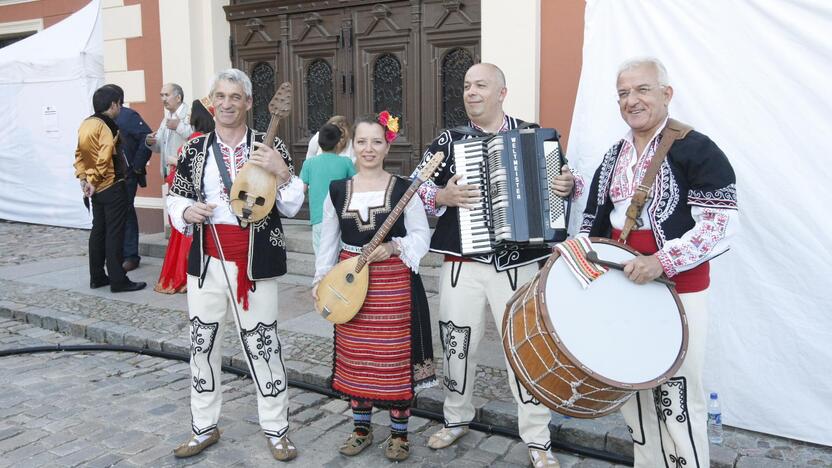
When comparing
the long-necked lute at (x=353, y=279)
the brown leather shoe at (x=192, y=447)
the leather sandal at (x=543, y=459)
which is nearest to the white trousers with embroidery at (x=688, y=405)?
the leather sandal at (x=543, y=459)

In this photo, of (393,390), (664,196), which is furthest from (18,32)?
(664,196)

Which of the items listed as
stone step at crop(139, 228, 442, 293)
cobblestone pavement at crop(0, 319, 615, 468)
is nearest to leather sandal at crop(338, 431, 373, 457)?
cobblestone pavement at crop(0, 319, 615, 468)

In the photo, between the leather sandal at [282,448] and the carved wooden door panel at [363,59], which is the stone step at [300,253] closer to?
the carved wooden door panel at [363,59]

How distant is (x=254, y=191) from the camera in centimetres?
313

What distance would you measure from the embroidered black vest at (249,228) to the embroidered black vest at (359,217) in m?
0.27

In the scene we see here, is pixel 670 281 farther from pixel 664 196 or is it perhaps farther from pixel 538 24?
pixel 538 24

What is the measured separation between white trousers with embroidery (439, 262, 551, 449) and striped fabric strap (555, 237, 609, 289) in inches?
26.3

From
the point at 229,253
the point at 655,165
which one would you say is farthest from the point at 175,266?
the point at 655,165

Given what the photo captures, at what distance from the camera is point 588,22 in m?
3.82

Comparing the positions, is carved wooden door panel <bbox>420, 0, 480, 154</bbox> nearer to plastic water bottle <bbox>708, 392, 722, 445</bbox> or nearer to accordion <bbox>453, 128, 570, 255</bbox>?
accordion <bbox>453, 128, 570, 255</bbox>

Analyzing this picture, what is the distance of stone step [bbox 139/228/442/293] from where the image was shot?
6.42 meters

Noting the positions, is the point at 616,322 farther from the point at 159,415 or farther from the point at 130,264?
the point at 130,264

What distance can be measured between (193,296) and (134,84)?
622 cm

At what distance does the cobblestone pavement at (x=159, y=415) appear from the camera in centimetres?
343
